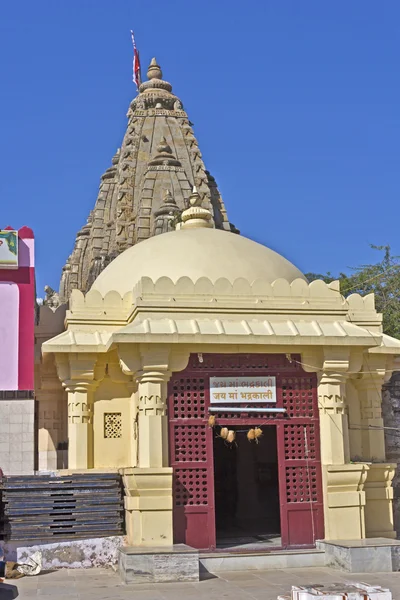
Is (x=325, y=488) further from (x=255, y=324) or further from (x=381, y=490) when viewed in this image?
(x=255, y=324)

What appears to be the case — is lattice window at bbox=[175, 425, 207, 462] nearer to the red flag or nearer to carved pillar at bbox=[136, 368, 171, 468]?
carved pillar at bbox=[136, 368, 171, 468]

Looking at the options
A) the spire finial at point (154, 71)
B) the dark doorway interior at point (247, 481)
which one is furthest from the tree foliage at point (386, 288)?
the spire finial at point (154, 71)

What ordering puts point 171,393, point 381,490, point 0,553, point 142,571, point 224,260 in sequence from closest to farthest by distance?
point 142,571, point 0,553, point 171,393, point 381,490, point 224,260

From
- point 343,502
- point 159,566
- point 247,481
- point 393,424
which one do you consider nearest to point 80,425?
point 159,566

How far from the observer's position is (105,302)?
1453 cm

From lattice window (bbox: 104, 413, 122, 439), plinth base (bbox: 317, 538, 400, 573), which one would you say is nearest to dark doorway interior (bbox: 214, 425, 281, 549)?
lattice window (bbox: 104, 413, 122, 439)

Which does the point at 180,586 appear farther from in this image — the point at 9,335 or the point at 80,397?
the point at 9,335

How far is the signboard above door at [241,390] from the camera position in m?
12.8

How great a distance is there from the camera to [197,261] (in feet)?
48.9

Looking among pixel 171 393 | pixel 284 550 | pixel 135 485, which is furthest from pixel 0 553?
pixel 284 550

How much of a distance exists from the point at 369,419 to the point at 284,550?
316 centimetres

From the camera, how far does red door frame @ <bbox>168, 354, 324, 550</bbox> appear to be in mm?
12477

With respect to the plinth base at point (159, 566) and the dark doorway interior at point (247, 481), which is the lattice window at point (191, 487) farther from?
the dark doorway interior at point (247, 481)

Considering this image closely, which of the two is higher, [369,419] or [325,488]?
[369,419]
